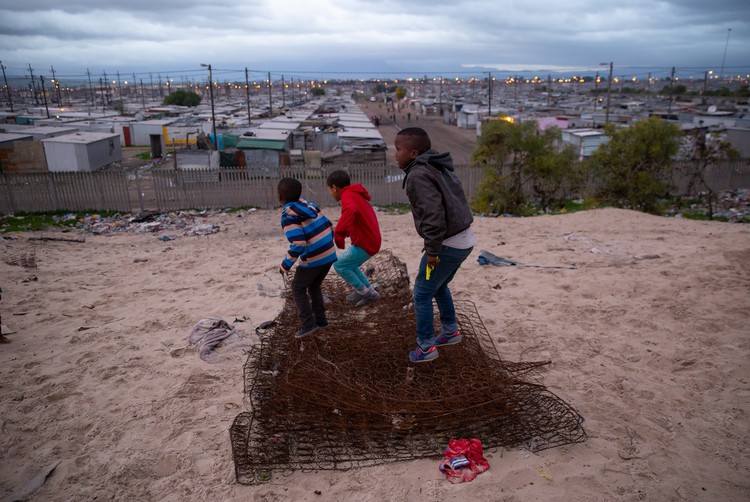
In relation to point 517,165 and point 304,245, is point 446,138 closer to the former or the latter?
point 517,165

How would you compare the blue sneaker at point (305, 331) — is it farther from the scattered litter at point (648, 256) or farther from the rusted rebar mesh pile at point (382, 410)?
the scattered litter at point (648, 256)

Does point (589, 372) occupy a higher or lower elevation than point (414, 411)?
lower

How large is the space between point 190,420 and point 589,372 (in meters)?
3.12

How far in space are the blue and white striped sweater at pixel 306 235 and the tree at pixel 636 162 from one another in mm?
12696

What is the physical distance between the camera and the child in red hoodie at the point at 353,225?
4.60 m

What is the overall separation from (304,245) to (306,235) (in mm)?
89

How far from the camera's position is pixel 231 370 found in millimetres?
4016

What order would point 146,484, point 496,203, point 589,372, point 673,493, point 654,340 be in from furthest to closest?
point 496,203, point 654,340, point 589,372, point 146,484, point 673,493

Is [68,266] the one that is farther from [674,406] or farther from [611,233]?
[611,233]

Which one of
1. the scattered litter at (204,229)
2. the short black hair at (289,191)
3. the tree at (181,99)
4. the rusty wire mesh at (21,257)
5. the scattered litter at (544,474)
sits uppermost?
the tree at (181,99)

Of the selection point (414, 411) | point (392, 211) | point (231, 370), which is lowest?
point (392, 211)

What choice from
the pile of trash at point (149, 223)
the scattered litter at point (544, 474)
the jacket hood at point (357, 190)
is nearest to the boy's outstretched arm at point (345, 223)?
the jacket hood at point (357, 190)

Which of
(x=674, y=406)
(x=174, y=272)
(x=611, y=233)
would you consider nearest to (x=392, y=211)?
(x=611, y=233)

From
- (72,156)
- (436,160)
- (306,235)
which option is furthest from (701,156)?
(72,156)
